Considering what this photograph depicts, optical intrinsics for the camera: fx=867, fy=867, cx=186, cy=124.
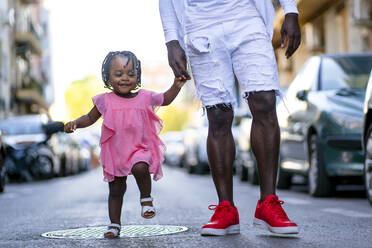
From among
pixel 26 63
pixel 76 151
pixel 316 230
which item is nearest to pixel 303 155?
pixel 316 230

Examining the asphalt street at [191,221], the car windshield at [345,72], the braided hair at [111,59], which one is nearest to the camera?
the asphalt street at [191,221]

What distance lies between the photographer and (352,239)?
473cm

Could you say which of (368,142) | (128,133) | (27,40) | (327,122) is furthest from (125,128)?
(27,40)

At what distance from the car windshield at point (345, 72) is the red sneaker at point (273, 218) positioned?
503 centimetres

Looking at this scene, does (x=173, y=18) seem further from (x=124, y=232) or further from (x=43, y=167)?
(x=43, y=167)

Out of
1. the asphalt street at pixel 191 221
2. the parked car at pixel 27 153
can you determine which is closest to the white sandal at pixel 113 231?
the asphalt street at pixel 191 221

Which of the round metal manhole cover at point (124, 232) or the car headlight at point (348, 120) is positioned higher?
the car headlight at point (348, 120)

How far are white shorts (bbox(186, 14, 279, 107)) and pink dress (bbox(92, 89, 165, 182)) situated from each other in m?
0.38

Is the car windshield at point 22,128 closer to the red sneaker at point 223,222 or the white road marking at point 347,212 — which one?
the white road marking at point 347,212

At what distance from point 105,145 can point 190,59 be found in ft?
2.48

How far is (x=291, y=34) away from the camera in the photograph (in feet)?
15.9

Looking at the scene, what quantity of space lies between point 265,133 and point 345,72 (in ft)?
16.8

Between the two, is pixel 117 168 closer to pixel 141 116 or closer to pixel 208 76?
pixel 141 116

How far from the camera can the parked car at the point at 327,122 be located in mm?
8984
